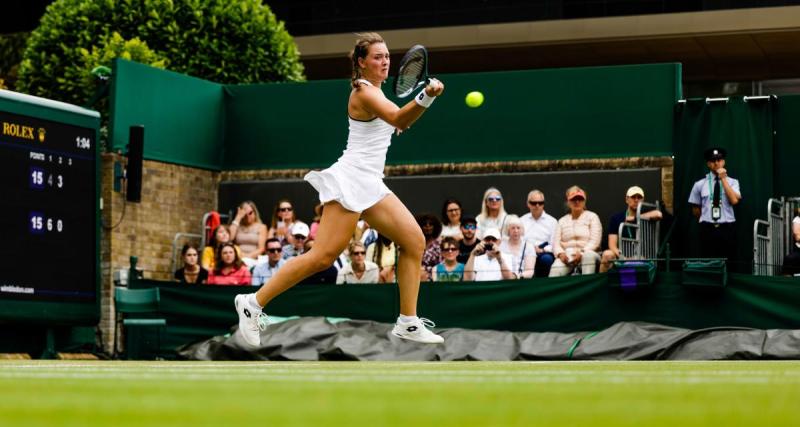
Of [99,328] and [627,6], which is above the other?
[627,6]

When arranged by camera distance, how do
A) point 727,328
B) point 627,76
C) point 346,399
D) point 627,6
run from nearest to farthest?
point 346,399 → point 727,328 → point 627,76 → point 627,6

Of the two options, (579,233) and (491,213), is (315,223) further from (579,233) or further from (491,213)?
(579,233)

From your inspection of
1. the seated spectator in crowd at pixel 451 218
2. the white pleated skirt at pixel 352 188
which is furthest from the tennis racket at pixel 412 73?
the seated spectator in crowd at pixel 451 218

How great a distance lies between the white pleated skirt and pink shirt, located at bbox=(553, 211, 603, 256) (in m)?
6.71

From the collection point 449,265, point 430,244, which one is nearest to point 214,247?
point 430,244

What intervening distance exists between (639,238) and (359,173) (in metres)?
7.10

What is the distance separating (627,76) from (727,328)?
468 centimetres

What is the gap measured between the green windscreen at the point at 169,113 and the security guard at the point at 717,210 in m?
6.39

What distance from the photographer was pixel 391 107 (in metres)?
8.91

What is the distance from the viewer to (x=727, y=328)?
529 inches

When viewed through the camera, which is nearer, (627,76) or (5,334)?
(5,334)

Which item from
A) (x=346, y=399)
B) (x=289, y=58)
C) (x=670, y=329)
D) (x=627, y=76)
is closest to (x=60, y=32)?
(x=289, y=58)

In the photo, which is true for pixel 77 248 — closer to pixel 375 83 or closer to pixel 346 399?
pixel 375 83

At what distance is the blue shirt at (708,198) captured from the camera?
15.7 m
